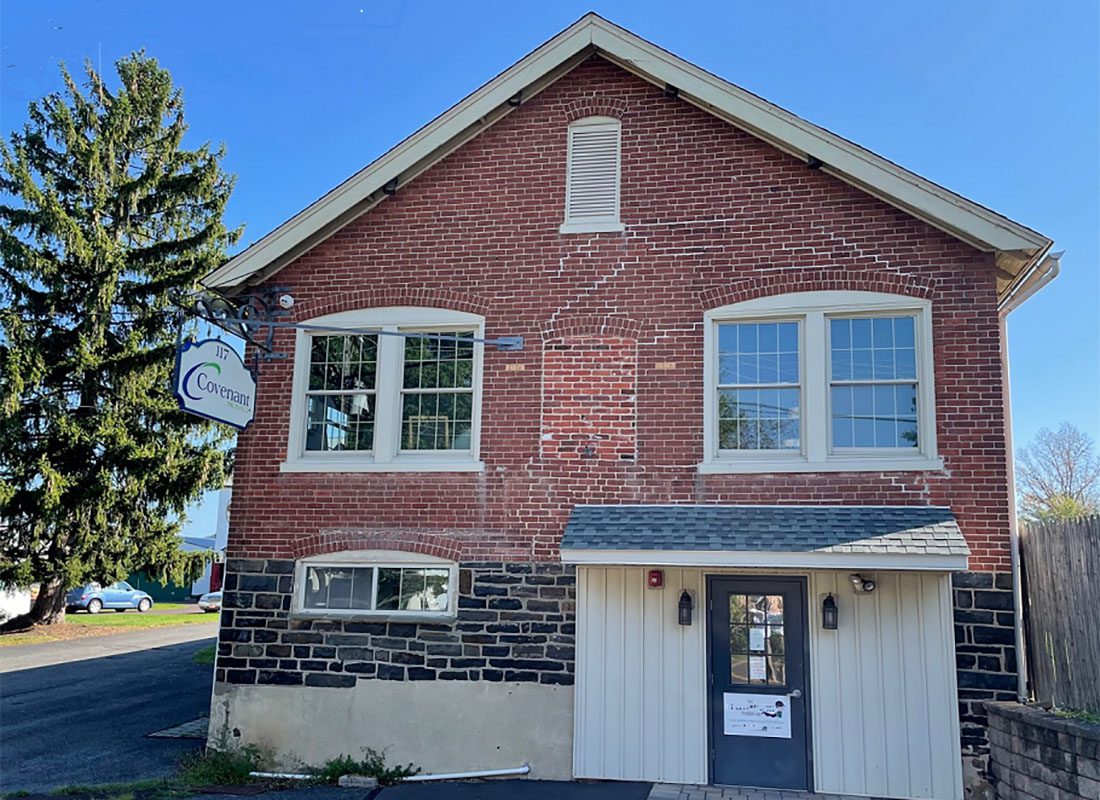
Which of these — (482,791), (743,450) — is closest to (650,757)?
(482,791)

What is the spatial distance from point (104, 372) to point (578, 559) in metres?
16.7

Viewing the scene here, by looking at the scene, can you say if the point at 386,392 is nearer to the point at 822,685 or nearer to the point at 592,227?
the point at 592,227

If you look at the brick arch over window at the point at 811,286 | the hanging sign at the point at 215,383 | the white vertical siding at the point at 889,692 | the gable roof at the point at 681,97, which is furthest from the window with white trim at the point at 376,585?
the brick arch over window at the point at 811,286

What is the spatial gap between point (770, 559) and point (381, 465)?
454 cm

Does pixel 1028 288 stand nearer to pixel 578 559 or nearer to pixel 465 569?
pixel 578 559

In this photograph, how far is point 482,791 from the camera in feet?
28.7

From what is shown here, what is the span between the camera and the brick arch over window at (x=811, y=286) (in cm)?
918

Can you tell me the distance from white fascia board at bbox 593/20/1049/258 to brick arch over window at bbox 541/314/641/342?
2658mm

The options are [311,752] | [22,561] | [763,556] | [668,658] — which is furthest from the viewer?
[22,561]

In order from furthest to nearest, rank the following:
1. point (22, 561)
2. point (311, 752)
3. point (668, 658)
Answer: point (22, 561) < point (311, 752) < point (668, 658)

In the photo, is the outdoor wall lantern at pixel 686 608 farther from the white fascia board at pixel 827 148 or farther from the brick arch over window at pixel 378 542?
the white fascia board at pixel 827 148

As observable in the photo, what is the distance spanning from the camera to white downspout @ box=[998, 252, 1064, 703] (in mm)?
8266

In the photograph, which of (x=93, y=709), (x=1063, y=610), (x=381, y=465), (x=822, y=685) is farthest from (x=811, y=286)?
(x=93, y=709)

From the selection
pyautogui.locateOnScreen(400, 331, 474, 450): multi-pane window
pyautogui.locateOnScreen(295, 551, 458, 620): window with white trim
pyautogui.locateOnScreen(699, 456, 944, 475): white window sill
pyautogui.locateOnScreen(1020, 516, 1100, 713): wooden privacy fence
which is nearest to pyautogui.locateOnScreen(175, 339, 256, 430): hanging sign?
pyautogui.locateOnScreen(400, 331, 474, 450): multi-pane window
